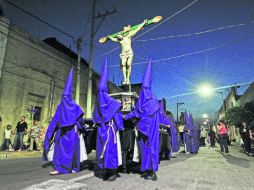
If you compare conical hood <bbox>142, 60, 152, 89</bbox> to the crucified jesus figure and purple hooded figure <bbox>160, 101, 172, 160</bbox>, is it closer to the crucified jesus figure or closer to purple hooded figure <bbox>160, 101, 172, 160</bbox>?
purple hooded figure <bbox>160, 101, 172, 160</bbox>

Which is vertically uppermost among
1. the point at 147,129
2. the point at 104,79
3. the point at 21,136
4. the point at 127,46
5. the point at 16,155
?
the point at 127,46

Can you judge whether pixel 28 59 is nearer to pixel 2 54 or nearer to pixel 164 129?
→ pixel 2 54

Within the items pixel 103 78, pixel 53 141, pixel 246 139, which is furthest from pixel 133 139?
pixel 246 139

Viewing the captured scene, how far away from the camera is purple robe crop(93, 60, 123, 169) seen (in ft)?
16.4

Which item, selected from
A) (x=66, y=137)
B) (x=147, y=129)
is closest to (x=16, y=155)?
(x=66, y=137)

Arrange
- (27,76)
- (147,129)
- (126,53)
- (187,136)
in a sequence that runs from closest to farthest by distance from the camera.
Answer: (147,129) < (126,53) < (187,136) < (27,76)

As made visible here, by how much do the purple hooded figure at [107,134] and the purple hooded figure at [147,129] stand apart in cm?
52

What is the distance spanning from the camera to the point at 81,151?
5863mm

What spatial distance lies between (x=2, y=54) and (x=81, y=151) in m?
10.7

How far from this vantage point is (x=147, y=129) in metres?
5.31

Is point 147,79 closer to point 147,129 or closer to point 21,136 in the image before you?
point 147,129

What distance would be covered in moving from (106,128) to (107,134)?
6.0 inches

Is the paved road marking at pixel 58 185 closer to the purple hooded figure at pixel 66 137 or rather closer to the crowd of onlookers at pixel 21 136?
the purple hooded figure at pixel 66 137

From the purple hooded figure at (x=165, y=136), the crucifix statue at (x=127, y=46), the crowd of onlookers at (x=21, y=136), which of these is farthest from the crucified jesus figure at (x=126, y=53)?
the crowd of onlookers at (x=21, y=136)
